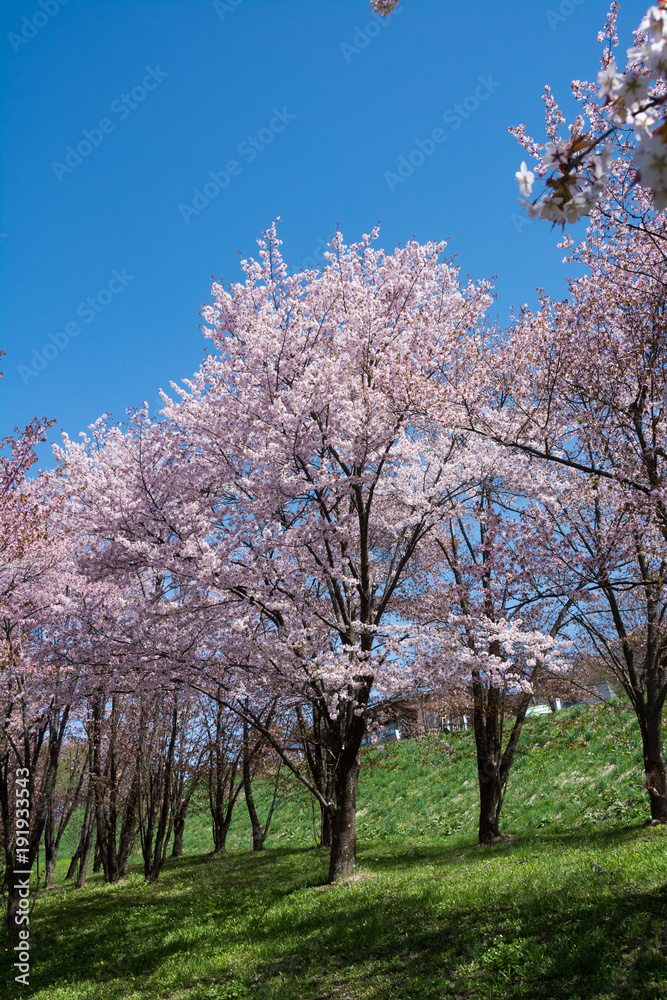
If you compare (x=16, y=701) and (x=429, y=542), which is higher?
(x=429, y=542)

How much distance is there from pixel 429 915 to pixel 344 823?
12.9 ft

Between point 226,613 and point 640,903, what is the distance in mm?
7175

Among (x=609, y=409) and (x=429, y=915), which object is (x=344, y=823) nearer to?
(x=429, y=915)

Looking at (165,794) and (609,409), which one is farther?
(165,794)

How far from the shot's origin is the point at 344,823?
38.1 ft

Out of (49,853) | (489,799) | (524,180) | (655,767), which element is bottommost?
(49,853)

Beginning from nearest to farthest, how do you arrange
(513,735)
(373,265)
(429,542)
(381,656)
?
(381,656) → (373,265) → (513,735) → (429,542)

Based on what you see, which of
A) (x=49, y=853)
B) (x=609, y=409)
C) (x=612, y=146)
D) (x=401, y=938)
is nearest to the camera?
(x=612, y=146)

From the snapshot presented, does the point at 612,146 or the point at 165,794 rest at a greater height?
the point at 612,146

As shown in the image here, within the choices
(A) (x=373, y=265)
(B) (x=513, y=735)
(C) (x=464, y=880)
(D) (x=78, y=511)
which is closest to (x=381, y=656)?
(C) (x=464, y=880)

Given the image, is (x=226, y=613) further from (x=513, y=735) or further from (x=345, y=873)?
(x=513, y=735)

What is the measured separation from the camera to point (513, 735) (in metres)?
13.8

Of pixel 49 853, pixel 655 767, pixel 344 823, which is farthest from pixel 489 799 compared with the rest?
pixel 49 853

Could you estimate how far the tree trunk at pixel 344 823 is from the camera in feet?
37.5
